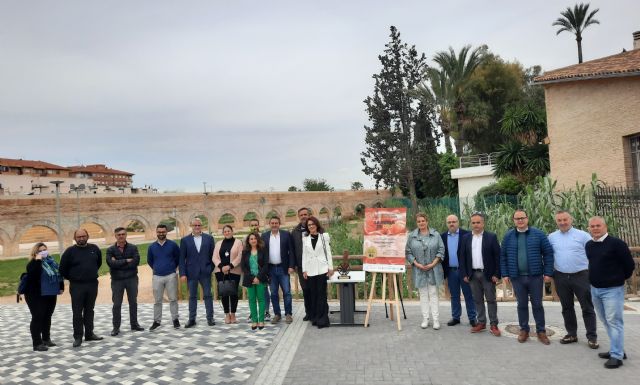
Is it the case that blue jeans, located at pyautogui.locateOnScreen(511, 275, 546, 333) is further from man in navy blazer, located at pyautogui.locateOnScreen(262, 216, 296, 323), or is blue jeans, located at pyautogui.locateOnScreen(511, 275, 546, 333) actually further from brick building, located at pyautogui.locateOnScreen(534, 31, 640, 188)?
brick building, located at pyautogui.locateOnScreen(534, 31, 640, 188)

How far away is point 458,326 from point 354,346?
1.70 m

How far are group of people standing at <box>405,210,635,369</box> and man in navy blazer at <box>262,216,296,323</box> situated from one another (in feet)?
6.07

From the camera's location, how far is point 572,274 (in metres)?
4.92

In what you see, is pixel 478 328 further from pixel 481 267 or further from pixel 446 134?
pixel 446 134

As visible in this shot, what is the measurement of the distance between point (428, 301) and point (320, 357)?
196cm

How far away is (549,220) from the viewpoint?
29.4 feet

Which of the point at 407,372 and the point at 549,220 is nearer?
the point at 407,372

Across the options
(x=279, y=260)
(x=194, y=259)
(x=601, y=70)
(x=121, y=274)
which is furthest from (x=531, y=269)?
(x=601, y=70)

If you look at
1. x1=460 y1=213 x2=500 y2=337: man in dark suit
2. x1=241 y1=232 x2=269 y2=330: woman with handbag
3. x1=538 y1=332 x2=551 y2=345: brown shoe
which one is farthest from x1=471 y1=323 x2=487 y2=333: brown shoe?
x1=241 y1=232 x2=269 y2=330: woman with handbag

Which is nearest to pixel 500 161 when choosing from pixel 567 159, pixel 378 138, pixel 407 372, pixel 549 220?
pixel 567 159

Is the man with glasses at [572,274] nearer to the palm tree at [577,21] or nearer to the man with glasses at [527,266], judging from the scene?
the man with glasses at [527,266]

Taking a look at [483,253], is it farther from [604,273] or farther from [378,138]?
[378,138]

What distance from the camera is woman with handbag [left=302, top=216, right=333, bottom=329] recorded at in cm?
625

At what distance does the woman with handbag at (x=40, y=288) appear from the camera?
226 inches
